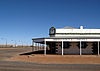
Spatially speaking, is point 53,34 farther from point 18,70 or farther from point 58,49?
point 18,70

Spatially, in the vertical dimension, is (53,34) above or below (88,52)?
above

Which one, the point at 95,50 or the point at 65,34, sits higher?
the point at 65,34

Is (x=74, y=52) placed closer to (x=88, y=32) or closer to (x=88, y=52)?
(x=88, y=52)

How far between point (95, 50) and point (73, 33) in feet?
17.2

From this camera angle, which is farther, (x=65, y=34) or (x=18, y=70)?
(x=65, y=34)

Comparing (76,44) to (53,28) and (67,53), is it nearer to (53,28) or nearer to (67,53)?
(67,53)

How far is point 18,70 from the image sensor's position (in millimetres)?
11844

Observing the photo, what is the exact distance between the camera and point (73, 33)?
28828 millimetres

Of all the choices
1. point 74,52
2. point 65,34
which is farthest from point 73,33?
point 74,52

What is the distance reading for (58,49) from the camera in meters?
28.8

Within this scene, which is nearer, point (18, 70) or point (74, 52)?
point (18, 70)

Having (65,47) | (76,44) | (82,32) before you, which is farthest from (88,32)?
(65,47)

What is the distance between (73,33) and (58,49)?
3973 mm

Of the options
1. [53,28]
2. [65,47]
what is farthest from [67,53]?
[53,28]
